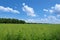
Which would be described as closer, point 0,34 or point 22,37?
point 22,37

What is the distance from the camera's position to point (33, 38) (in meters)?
8.22

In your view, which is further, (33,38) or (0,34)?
(0,34)

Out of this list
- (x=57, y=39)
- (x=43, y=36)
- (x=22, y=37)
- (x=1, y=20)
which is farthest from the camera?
(x=1, y=20)

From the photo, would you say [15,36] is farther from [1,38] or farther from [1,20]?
[1,20]

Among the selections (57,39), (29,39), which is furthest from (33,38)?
(57,39)

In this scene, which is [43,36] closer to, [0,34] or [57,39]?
[57,39]

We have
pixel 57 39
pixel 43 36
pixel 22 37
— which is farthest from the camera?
pixel 57 39

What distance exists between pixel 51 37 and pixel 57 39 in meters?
0.48

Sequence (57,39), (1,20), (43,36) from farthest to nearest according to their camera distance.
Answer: (1,20) → (57,39) → (43,36)

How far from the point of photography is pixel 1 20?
206ft

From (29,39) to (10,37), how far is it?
1.16m

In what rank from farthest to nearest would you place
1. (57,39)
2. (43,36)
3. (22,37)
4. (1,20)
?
(1,20)
(57,39)
(43,36)
(22,37)

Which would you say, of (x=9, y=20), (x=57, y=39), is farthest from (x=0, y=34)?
(x=9, y=20)

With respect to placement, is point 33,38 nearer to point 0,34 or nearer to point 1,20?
point 0,34
